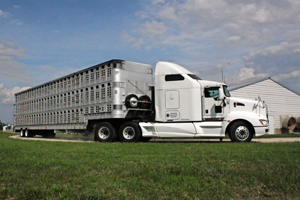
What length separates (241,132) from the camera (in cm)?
1284

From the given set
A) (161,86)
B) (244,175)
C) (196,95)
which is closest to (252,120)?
(196,95)

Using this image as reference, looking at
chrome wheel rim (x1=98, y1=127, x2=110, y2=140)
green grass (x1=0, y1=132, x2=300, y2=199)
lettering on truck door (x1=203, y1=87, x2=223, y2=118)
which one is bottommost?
green grass (x1=0, y1=132, x2=300, y2=199)

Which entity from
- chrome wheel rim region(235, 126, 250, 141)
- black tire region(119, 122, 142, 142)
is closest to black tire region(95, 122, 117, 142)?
black tire region(119, 122, 142, 142)

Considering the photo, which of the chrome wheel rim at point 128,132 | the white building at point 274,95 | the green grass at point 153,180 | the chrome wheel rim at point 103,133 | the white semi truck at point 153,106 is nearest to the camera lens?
the green grass at point 153,180

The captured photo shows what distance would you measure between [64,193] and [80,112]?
13.9 m

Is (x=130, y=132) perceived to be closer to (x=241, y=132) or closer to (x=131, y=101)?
(x=131, y=101)

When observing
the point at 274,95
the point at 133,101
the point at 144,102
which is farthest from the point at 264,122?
the point at 274,95

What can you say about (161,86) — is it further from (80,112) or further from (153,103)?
(80,112)

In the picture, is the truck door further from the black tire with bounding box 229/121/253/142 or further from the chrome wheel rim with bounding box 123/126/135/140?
the chrome wheel rim with bounding box 123/126/135/140

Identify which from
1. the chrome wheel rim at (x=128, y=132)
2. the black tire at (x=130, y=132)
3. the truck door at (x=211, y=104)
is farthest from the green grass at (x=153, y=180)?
the chrome wheel rim at (x=128, y=132)

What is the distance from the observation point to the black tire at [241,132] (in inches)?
504

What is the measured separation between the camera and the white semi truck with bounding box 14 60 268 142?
43.3 feet

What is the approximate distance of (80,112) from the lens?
17.6 metres

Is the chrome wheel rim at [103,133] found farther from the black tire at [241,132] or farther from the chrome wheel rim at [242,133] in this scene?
the chrome wheel rim at [242,133]
